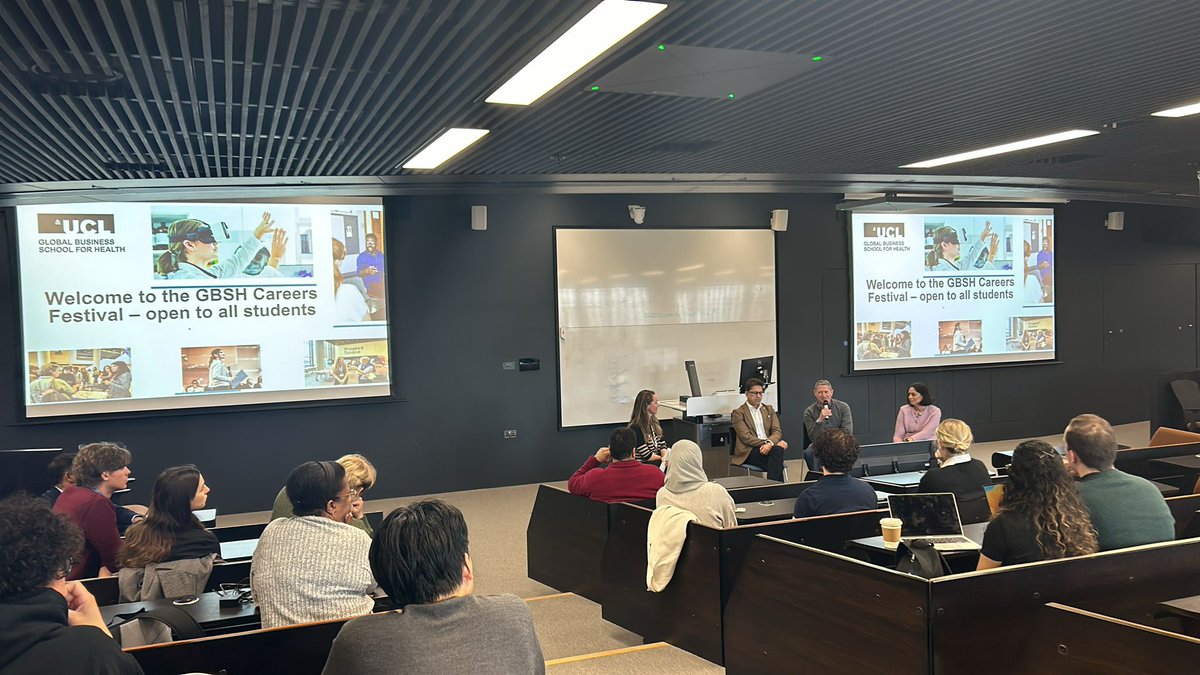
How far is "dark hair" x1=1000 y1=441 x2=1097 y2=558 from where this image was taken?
328cm

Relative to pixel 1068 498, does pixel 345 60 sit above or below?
above

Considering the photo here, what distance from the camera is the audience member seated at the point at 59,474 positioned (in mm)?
4879

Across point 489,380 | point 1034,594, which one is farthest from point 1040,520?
point 489,380

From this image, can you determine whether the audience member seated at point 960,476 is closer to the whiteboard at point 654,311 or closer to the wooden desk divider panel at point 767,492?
the wooden desk divider panel at point 767,492

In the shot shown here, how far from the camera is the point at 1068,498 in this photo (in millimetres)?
3342

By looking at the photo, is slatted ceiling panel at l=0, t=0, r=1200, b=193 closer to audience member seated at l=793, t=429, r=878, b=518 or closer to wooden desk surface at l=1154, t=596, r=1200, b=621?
audience member seated at l=793, t=429, r=878, b=518

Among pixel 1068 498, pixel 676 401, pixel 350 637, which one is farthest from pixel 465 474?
pixel 350 637

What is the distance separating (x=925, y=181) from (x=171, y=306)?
783 centimetres

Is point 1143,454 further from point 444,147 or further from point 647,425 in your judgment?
point 444,147

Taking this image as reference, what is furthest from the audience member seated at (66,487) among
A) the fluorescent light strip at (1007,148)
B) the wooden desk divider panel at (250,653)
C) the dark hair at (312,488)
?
the fluorescent light strip at (1007,148)

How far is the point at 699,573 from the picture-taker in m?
4.17

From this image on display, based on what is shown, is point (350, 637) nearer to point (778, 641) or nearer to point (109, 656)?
point (109, 656)

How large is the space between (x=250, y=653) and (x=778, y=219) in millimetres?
8183

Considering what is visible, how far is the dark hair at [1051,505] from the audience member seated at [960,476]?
4.37ft
